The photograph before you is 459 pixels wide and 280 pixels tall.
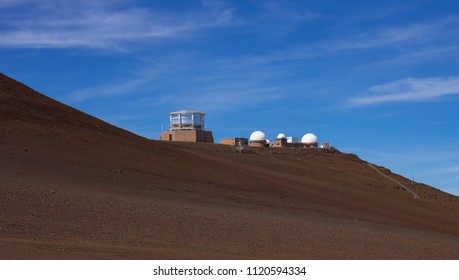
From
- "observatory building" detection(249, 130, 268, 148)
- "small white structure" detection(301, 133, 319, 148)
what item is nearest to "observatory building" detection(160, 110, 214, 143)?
"observatory building" detection(249, 130, 268, 148)

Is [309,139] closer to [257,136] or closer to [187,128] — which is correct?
[257,136]

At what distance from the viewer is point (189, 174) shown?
3394 cm

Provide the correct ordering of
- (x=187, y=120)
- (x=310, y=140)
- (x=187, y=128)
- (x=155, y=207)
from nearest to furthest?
1. (x=155, y=207)
2. (x=187, y=128)
3. (x=187, y=120)
4. (x=310, y=140)

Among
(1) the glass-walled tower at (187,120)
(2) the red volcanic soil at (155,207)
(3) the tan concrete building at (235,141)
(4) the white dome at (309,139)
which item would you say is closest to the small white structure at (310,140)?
(4) the white dome at (309,139)

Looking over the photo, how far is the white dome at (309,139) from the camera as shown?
8069 centimetres

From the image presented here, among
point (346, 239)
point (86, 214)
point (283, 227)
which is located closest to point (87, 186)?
point (86, 214)

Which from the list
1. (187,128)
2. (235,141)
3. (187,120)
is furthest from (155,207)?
(187,120)

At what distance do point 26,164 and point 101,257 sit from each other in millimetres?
14153

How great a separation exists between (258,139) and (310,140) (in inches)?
248

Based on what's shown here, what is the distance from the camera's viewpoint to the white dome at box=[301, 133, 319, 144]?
8069cm

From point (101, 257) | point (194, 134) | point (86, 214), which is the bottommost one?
point (101, 257)

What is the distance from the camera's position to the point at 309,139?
80812 mm

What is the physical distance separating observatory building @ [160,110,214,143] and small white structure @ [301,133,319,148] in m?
11.5

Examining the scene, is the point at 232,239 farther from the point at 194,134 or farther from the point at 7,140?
the point at 194,134
